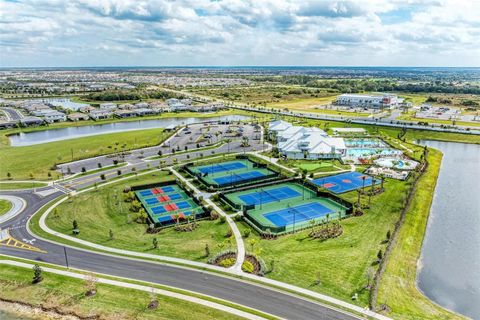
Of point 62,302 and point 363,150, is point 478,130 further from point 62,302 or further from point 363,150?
point 62,302

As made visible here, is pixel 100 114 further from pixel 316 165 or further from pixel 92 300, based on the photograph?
pixel 92 300

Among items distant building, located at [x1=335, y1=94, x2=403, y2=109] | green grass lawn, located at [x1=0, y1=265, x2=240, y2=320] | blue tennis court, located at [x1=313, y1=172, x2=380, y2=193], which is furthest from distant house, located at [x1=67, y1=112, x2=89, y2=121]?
distant building, located at [x1=335, y1=94, x2=403, y2=109]

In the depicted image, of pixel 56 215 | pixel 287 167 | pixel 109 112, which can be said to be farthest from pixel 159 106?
pixel 56 215

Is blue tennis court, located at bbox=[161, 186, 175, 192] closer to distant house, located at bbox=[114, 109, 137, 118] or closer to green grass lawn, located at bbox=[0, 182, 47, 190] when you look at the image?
green grass lawn, located at bbox=[0, 182, 47, 190]

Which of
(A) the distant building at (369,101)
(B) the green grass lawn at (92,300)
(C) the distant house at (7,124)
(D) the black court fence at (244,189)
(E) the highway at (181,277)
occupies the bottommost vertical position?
(B) the green grass lawn at (92,300)

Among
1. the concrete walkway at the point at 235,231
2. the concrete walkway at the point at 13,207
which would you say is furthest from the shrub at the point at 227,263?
the concrete walkway at the point at 13,207

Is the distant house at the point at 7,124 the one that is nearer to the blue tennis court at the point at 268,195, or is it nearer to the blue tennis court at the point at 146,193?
the blue tennis court at the point at 146,193
